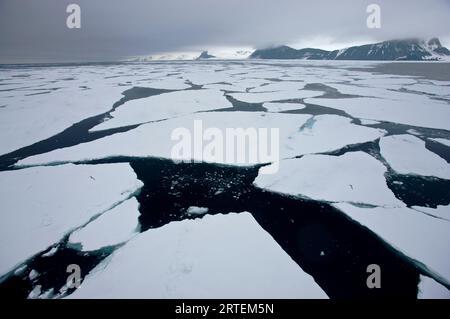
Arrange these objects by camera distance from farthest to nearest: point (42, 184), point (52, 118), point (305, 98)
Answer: point (305, 98), point (52, 118), point (42, 184)

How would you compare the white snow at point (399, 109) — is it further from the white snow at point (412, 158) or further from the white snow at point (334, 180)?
the white snow at point (334, 180)

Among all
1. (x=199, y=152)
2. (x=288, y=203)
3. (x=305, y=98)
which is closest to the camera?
(x=288, y=203)

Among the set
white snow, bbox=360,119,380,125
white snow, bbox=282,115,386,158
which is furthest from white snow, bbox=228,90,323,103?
white snow, bbox=360,119,380,125

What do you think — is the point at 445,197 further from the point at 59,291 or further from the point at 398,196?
the point at 59,291

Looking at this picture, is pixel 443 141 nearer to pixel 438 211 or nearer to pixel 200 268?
pixel 438 211

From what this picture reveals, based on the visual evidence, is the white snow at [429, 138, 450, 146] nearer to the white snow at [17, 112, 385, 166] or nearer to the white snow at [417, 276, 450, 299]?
the white snow at [17, 112, 385, 166]
